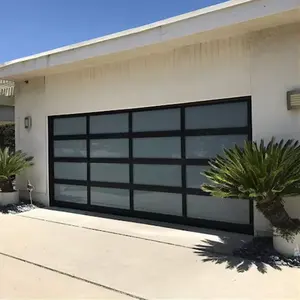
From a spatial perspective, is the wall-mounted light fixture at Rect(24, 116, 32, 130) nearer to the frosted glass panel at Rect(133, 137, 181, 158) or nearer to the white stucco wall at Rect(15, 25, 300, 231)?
the white stucco wall at Rect(15, 25, 300, 231)

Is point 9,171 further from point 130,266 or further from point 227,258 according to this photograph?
point 227,258

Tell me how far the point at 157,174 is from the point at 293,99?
297cm

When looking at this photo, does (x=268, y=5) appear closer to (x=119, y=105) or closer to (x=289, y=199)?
(x=289, y=199)

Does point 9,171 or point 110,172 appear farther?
point 9,171

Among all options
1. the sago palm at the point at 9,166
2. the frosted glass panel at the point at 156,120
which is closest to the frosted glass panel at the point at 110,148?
the frosted glass panel at the point at 156,120

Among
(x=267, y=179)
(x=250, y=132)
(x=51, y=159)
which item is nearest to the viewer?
(x=267, y=179)

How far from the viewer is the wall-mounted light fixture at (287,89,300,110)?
555 centimetres

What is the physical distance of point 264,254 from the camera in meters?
5.07

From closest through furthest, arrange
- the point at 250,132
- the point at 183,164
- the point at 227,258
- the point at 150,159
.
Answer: the point at 227,258
the point at 250,132
the point at 183,164
the point at 150,159

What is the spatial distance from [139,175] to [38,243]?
2.55 metres

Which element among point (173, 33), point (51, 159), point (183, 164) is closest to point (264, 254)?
point (183, 164)

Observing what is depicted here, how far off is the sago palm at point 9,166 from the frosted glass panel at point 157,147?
116 inches

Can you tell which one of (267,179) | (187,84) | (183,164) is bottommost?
(267,179)

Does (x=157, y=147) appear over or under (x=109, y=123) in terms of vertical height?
under
